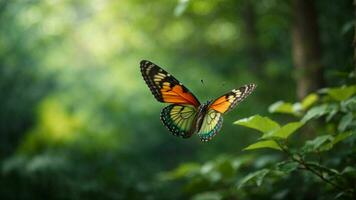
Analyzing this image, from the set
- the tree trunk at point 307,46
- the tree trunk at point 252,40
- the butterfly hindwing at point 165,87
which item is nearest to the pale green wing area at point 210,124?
the butterfly hindwing at point 165,87

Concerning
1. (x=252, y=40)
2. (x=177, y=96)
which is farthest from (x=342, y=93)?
(x=252, y=40)

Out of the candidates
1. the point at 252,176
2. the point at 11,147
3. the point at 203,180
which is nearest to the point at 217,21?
the point at 11,147

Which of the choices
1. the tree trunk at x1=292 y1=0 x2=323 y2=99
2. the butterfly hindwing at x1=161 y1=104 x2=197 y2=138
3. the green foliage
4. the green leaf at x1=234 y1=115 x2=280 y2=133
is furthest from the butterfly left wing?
the tree trunk at x1=292 y1=0 x2=323 y2=99

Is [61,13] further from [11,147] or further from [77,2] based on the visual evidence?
[11,147]

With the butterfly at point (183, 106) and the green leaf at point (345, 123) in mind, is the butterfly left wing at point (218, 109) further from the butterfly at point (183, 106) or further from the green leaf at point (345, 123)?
the green leaf at point (345, 123)

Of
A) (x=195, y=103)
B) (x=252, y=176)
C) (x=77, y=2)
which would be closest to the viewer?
(x=252, y=176)

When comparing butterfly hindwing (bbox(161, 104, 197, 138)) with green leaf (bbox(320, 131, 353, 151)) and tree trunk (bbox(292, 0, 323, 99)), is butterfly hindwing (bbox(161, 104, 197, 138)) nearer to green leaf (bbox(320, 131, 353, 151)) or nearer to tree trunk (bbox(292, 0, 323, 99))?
green leaf (bbox(320, 131, 353, 151))
